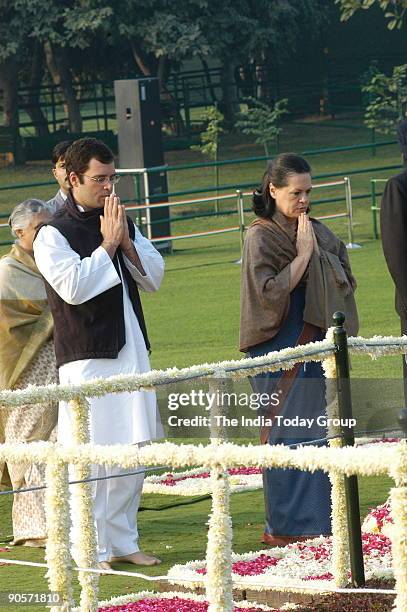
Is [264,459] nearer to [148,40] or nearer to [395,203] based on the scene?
[395,203]

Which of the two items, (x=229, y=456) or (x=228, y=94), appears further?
(x=228, y=94)

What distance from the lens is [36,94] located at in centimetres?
3934

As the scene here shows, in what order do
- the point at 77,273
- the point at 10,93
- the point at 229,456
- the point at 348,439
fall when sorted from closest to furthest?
the point at 229,456 < the point at 348,439 < the point at 77,273 < the point at 10,93

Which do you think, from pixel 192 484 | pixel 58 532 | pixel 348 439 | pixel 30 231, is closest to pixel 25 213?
pixel 30 231

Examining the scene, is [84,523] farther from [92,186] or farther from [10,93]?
[10,93]

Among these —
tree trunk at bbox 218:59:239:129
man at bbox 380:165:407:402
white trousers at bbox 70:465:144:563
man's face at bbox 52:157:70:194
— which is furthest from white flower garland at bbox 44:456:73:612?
tree trunk at bbox 218:59:239:129

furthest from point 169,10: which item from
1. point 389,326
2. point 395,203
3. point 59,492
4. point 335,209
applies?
point 59,492

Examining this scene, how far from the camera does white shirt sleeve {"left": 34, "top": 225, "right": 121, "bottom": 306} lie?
19.7ft

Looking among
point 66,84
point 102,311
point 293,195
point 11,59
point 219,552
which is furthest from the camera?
point 66,84

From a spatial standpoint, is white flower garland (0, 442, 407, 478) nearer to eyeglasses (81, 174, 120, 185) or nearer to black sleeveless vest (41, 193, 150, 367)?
black sleeveless vest (41, 193, 150, 367)

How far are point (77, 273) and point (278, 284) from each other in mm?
990

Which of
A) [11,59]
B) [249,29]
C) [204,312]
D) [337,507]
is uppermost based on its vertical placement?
[249,29]

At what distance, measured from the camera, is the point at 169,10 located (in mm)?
37688

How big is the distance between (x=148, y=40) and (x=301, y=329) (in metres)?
31.0
